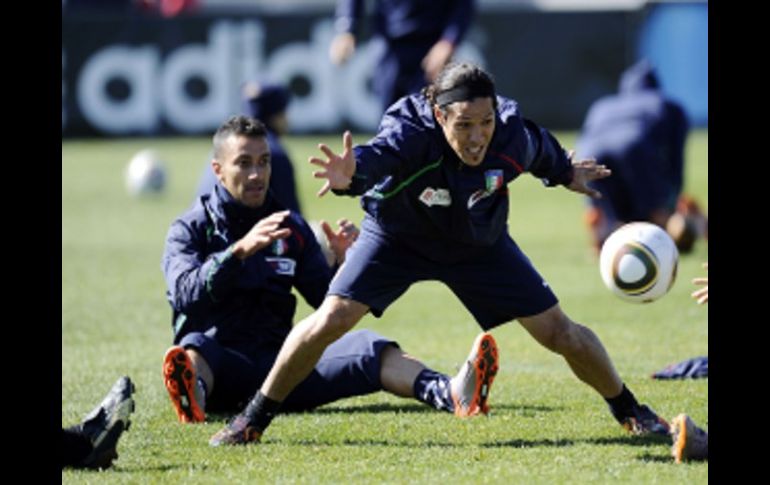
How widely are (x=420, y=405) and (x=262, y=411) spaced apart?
1315 mm

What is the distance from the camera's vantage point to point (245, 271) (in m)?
8.09

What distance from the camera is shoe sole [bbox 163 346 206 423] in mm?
7551

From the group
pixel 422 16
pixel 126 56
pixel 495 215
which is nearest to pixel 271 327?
pixel 495 215

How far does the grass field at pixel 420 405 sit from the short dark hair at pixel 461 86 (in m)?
1.54

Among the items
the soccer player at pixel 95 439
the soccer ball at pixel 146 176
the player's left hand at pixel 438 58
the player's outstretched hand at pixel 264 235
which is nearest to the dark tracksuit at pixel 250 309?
the player's outstretched hand at pixel 264 235

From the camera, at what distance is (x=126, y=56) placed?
83.8 feet

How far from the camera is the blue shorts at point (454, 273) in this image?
7176mm

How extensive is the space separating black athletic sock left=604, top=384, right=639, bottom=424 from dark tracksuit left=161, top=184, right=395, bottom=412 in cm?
124

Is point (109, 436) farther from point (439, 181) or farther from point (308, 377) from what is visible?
point (439, 181)

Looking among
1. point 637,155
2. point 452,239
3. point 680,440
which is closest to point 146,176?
point 637,155

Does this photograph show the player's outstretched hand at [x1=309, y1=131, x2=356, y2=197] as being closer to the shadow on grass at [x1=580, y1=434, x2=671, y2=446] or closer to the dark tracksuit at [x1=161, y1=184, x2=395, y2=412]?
the dark tracksuit at [x1=161, y1=184, x2=395, y2=412]

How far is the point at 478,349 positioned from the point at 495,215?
0.86m

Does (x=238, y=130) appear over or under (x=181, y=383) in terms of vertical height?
over
